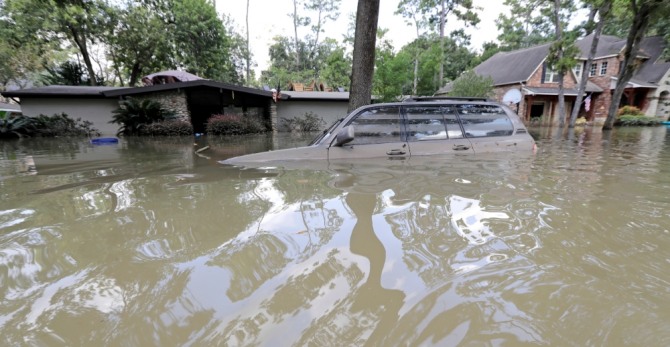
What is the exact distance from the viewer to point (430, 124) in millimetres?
5203

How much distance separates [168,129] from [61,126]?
17.6ft

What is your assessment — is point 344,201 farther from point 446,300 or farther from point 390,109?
point 390,109

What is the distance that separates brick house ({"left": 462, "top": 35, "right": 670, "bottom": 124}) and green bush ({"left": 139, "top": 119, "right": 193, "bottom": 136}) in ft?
77.9

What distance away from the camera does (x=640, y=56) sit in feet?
84.1

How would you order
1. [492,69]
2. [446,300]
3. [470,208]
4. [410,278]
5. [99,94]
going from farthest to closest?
[492,69] < [99,94] < [470,208] < [410,278] < [446,300]

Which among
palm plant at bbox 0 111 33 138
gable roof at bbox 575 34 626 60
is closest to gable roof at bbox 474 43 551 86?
gable roof at bbox 575 34 626 60

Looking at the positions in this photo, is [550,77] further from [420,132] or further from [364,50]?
[420,132]

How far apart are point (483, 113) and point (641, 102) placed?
31877mm

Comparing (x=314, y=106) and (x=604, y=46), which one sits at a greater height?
(x=604, y=46)

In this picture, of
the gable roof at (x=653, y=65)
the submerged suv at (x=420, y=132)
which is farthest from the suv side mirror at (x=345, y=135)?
the gable roof at (x=653, y=65)

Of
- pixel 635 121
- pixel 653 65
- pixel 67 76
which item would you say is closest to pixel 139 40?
pixel 67 76

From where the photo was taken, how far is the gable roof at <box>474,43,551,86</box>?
24.9m

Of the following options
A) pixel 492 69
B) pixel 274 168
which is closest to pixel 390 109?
pixel 274 168

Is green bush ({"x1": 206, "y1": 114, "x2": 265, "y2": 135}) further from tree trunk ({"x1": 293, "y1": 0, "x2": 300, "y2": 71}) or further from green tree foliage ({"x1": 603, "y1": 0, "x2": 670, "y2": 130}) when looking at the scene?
tree trunk ({"x1": 293, "y1": 0, "x2": 300, "y2": 71})
